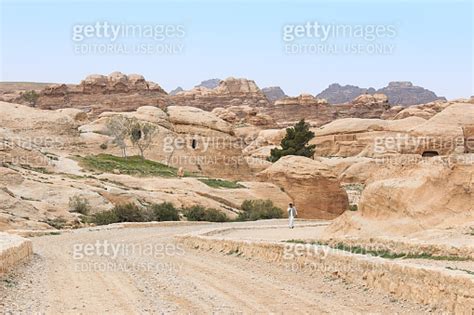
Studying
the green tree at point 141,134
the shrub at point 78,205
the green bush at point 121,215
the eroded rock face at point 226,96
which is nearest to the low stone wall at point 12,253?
the green bush at point 121,215

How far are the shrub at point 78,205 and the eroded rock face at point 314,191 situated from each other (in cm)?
1702

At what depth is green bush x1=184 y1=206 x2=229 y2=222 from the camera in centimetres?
3916

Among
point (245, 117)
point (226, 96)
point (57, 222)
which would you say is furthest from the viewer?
point (226, 96)

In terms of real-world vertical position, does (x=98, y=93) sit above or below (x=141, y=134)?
above

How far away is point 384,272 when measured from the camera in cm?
1185

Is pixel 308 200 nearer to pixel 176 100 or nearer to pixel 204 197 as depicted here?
pixel 204 197

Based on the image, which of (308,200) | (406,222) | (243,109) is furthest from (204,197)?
(243,109)

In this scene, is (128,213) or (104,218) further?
(128,213)

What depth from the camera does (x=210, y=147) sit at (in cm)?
6425

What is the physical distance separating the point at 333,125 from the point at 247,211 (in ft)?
138

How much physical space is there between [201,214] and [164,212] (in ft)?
8.88

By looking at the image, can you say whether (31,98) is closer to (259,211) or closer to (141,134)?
(141,134)

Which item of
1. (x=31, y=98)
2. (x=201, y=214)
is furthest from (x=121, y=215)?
(x=31, y=98)

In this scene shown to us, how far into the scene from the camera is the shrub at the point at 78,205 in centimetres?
3400
